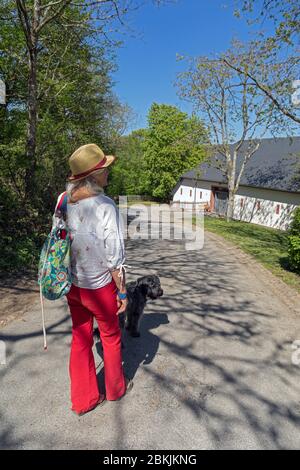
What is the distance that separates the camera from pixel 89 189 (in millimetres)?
2660

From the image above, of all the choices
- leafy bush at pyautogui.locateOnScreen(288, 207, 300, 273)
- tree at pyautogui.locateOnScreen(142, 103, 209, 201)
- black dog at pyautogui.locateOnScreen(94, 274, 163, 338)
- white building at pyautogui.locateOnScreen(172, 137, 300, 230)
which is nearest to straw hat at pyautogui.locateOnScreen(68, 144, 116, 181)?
black dog at pyautogui.locateOnScreen(94, 274, 163, 338)

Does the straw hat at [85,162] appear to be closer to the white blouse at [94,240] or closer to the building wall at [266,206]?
the white blouse at [94,240]

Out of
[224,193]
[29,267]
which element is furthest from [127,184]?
[29,267]

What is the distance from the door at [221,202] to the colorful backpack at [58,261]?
30.2 meters

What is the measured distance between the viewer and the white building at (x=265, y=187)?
975 inches

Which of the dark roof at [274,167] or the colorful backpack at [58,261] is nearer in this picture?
the colorful backpack at [58,261]

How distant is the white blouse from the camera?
2.62 m

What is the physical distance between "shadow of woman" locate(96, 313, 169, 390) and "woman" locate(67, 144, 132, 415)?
602 mm

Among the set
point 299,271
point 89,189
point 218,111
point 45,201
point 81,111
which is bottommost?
point 299,271

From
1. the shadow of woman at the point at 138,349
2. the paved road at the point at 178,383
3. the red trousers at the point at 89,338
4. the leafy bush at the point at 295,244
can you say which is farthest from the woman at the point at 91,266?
the leafy bush at the point at 295,244

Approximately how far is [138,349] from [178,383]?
82 centimetres

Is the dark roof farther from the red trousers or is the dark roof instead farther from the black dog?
the red trousers

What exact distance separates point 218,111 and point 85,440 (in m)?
25.6
